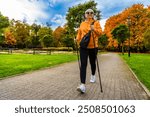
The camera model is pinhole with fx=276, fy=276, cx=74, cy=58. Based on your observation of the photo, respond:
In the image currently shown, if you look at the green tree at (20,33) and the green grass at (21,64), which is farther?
the green tree at (20,33)

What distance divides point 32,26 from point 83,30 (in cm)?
8409

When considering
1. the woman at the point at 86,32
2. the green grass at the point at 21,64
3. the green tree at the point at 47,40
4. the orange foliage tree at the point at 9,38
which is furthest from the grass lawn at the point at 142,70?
the orange foliage tree at the point at 9,38

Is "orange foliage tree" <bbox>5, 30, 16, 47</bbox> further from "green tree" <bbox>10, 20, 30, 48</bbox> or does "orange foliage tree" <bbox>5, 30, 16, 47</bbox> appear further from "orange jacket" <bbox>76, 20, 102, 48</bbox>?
"orange jacket" <bbox>76, 20, 102, 48</bbox>

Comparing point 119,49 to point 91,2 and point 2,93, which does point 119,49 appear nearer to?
point 91,2

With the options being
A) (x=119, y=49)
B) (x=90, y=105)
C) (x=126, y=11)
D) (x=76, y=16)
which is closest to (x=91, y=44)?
(x=90, y=105)

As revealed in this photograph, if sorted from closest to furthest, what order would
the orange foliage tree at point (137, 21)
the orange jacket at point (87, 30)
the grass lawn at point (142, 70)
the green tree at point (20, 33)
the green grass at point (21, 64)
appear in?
the orange jacket at point (87, 30), the grass lawn at point (142, 70), the green grass at point (21, 64), the orange foliage tree at point (137, 21), the green tree at point (20, 33)

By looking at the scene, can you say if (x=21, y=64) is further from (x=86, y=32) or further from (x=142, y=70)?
(x=86, y=32)

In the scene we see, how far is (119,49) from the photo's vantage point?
80.6m

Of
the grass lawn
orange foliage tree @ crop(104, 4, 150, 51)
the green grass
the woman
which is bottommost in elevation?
the grass lawn

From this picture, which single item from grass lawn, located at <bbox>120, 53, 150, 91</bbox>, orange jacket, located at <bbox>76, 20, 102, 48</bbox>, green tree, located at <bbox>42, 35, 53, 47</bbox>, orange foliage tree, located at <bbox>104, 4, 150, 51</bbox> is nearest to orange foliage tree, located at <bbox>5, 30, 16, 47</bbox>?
green tree, located at <bbox>42, 35, 53, 47</bbox>

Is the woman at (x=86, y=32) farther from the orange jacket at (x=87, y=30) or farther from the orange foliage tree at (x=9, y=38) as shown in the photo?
the orange foliage tree at (x=9, y=38)

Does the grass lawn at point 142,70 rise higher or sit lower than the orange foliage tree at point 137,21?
lower

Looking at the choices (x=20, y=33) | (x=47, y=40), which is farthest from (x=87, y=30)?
(x=20, y=33)

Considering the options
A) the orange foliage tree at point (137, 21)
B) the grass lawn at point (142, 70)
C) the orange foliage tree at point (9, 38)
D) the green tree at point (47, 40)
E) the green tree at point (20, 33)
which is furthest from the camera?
the green tree at point (20, 33)
